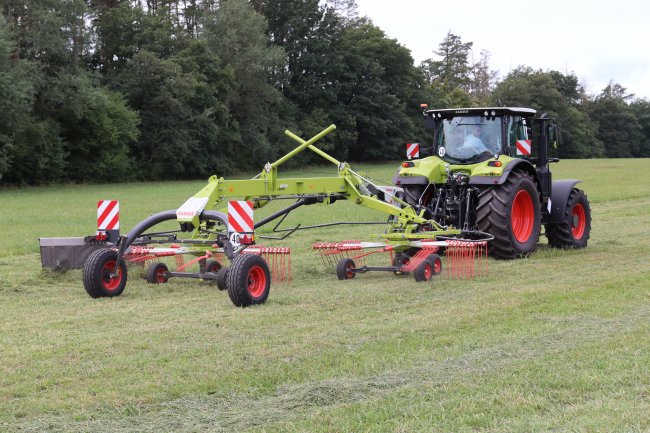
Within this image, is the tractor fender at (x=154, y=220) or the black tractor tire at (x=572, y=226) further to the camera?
the black tractor tire at (x=572, y=226)

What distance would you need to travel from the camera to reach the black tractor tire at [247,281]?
25.2 ft

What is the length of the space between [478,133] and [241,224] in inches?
183

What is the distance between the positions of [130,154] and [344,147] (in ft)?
63.5

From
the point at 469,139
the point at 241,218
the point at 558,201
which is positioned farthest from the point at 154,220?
the point at 558,201

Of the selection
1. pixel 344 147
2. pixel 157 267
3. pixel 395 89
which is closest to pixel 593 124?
pixel 395 89

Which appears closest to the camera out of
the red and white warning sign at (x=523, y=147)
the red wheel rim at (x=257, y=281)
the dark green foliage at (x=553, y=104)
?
the red wheel rim at (x=257, y=281)

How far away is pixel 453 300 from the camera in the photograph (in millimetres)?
8008

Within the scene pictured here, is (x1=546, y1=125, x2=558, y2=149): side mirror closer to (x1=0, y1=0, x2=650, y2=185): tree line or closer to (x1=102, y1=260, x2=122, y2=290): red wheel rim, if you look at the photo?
(x1=102, y1=260, x2=122, y2=290): red wheel rim

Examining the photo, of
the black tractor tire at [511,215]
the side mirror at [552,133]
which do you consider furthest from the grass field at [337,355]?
the side mirror at [552,133]

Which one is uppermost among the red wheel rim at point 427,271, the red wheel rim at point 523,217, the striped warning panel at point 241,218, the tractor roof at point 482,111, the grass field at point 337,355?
the tractor roof at point 482,111

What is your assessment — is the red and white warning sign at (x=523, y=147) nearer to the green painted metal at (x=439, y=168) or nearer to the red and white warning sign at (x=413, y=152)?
the green painted metal at (x=439, y=168)

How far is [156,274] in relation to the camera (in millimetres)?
9508

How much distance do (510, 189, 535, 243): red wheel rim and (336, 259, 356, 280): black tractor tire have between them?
297 centimetres

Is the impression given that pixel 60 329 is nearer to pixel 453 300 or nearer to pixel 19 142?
pixel 453 300
